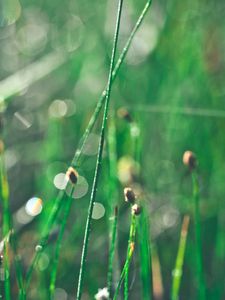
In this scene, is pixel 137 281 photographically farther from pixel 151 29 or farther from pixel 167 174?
pixel 151 29

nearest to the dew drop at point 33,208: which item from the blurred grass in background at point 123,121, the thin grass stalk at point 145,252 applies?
the blurred grass in background at point 123,121

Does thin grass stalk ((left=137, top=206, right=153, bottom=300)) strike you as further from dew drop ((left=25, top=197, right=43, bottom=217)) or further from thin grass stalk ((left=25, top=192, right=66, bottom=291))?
dew drop ((left=25, top=197, right=43, bottom=217))

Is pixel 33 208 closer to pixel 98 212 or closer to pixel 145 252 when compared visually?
pixel 98 212

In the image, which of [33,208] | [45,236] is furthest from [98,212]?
[45,236]

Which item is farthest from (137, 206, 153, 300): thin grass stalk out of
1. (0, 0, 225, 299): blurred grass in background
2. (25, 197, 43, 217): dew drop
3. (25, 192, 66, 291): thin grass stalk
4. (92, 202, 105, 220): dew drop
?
(92, 202, 105, 220): dew drop

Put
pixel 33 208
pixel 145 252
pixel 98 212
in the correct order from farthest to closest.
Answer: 1. pixel 98 212
2. pixel 33 208
3. pixel 145 252

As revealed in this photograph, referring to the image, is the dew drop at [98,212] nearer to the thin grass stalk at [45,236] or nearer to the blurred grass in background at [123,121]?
the blurred grass in background at [123,121]

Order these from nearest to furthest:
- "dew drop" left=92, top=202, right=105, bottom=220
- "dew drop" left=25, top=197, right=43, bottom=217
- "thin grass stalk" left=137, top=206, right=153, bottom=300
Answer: "thin grass stalk" left=137, top=206, right=153, bottom=300, "dew drop" left=25, top=197, right=43, bottom=217, "dew drop" left=92, top=202, right=105, bottom=220

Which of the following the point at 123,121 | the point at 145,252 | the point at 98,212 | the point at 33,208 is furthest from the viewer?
the point at 123,121
